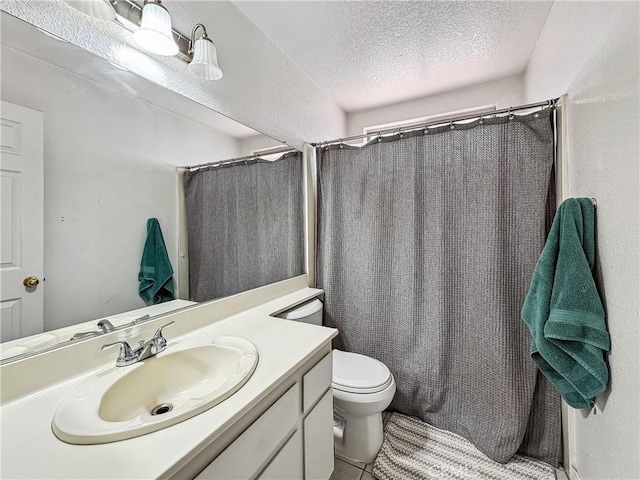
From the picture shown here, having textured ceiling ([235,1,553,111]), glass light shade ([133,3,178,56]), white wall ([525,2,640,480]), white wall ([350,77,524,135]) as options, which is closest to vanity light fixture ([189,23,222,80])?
glass light shade ([133,3,178,56])

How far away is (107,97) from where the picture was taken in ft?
3.01

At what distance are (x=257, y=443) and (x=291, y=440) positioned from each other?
0.20 metres

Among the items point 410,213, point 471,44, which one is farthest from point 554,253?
point 471,44

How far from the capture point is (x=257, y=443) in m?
0.73

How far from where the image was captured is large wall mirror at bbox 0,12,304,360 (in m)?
0.73

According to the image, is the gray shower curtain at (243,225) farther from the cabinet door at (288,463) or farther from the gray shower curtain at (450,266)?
the cabinet door at (288,463)

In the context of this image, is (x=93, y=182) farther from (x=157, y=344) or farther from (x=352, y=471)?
(x=352, y=471)

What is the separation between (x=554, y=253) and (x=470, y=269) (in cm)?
42

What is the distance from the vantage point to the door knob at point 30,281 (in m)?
0.76

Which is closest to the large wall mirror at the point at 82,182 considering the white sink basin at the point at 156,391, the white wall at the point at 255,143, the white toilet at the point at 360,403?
the white sink basin at the point at 156,391

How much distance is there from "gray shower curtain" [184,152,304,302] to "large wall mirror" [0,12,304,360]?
0.35 ft

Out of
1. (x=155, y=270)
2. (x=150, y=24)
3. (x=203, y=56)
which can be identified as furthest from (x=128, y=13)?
(x=155, y=270)

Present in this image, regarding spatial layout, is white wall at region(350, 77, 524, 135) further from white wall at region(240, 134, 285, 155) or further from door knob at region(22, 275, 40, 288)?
door knob at region(22, 275, 40, 288)

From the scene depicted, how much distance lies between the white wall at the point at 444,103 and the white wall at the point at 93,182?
190cm
